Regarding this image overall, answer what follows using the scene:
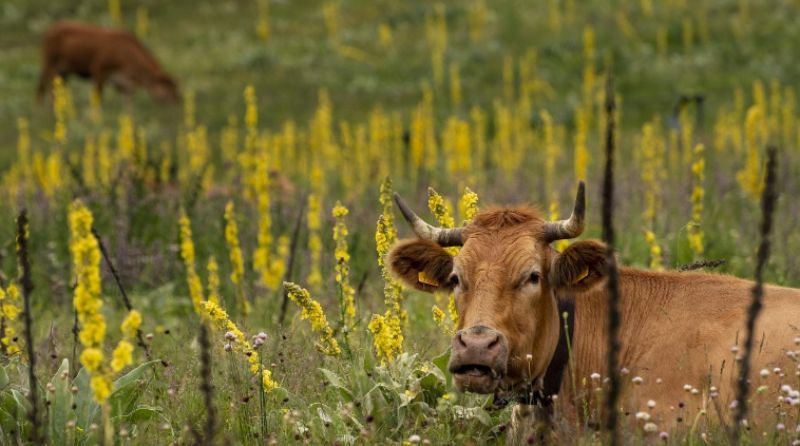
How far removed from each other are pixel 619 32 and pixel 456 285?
2671cm

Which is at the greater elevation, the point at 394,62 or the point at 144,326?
the point at 394,62

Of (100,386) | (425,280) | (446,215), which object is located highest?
(446,215)

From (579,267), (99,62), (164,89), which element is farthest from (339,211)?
(164,89)

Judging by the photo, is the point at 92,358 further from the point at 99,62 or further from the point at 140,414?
the point at 99,62

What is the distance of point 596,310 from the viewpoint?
20.5 ft

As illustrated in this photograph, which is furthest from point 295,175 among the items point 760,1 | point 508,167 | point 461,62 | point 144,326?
point 760,1

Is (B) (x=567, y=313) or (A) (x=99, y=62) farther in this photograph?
(A) (x=99, y=62)

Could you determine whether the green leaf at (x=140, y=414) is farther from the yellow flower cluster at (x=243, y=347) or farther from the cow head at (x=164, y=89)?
the cow head at (x=164, y=89)

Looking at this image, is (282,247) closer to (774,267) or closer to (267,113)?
(774,267)

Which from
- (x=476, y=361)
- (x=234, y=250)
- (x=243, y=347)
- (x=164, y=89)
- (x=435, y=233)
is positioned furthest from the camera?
(x=164, y=89)

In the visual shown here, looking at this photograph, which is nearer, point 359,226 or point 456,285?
point 456,285

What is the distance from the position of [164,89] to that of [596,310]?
87.4 feet

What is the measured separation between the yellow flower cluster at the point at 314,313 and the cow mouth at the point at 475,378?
673mm

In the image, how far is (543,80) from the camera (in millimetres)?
28312
